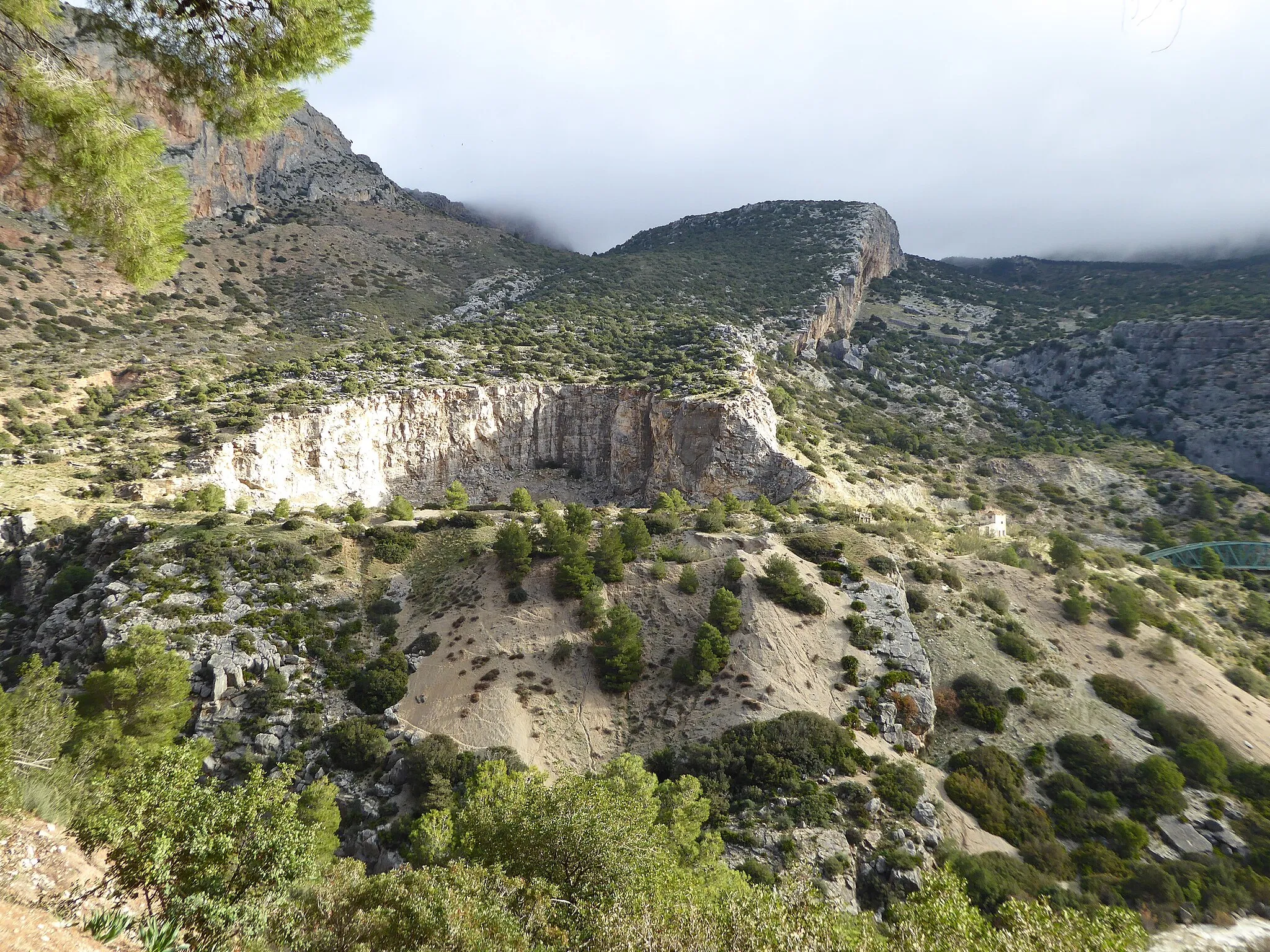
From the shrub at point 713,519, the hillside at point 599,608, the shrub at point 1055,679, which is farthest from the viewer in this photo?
the shrub at point 713,519

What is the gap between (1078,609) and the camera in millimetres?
31469

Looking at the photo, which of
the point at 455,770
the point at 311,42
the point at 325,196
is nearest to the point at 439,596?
the point at 455,770

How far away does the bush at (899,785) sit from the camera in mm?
20781

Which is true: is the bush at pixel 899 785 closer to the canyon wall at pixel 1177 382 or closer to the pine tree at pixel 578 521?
the pine tree at pixel 578 521

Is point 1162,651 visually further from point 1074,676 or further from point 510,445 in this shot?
point 510,445

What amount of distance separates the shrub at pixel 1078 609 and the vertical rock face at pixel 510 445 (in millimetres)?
17666

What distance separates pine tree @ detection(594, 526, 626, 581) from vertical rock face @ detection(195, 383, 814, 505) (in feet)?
57.3

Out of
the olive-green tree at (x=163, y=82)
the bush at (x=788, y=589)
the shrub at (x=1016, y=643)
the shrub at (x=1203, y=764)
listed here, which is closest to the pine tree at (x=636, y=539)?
the bush at (x=788, y=589)

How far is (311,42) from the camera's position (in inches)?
350

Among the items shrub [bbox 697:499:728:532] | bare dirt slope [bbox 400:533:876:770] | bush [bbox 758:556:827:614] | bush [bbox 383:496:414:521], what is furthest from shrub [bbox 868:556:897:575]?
bush [bbox 383:496:414:521]

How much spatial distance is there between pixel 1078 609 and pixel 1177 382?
52998mm

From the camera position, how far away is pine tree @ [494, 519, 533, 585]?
30.6 metres

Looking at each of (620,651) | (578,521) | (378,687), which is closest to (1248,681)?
(620,651)

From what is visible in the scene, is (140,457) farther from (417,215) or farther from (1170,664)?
(417,215)
